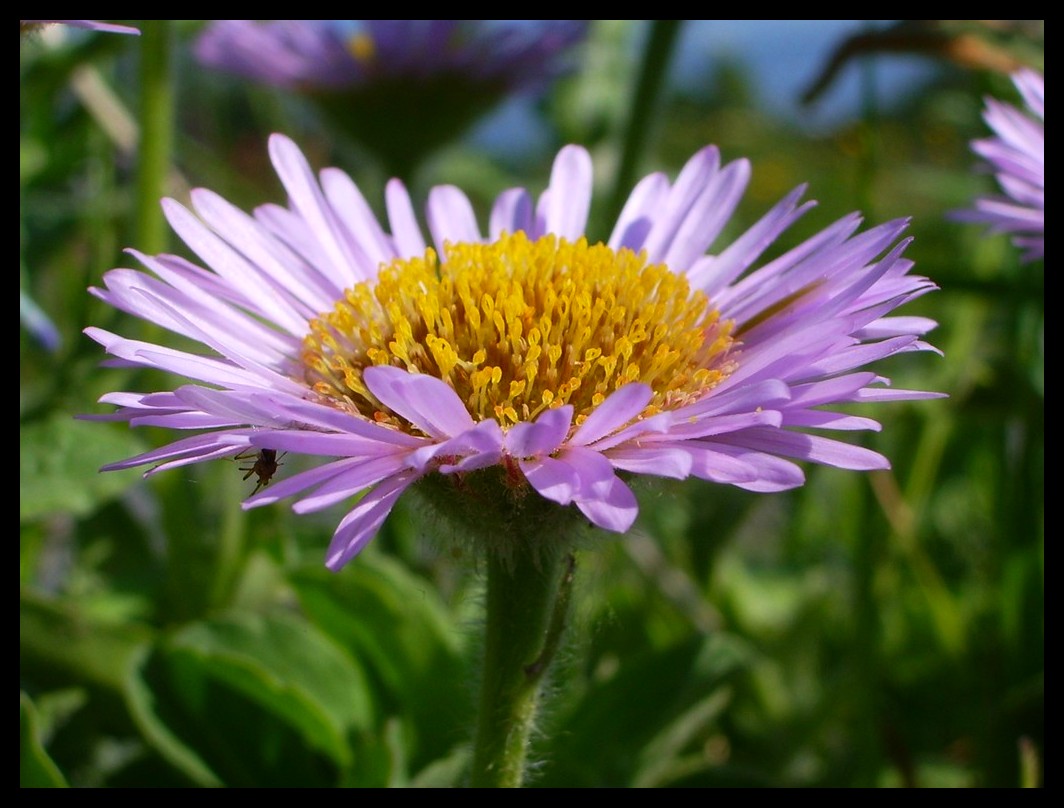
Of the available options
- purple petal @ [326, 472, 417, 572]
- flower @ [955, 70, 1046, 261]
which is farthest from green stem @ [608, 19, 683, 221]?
purple petal @ [326, 472, 417, 572]

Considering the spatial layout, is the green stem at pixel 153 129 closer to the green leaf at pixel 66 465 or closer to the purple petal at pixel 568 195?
the green leaf at pixel 66 465

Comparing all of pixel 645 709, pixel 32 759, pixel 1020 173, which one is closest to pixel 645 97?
pixel 1020 173

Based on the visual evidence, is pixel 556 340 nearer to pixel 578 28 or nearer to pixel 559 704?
pixel 559 704

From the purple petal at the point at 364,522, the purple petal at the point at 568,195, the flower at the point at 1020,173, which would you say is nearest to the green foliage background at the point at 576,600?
the purple petal at the point at 364,522

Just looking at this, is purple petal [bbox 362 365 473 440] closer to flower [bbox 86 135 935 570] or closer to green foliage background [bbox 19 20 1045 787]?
flower [bbox 86 135 935 570]

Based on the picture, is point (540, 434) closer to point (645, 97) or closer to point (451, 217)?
point (451, 217)

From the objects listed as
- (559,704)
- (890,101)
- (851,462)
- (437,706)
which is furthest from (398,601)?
(890,101)

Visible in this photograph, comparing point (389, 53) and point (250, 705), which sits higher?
point (389, 53)
